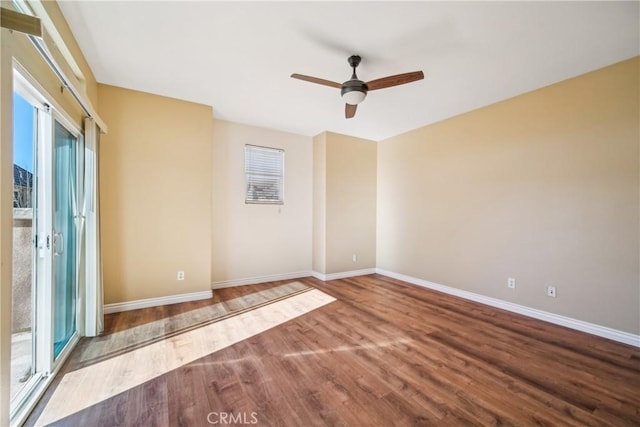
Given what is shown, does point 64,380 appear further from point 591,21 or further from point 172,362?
point 591,21

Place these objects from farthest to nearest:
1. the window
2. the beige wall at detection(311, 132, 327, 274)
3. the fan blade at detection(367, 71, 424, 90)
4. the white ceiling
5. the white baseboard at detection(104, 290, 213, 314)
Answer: the beige wall at detection(311, 132, 327, 274) → the window → the white baseboard at detection(104, 290, 213, 314) → the fan blade at detection(367, 71, 424, 90) → the white ceiling

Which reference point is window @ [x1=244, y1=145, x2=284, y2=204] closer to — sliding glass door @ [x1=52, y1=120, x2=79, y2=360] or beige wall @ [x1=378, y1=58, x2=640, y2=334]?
sliding glass door @ [x1=52, y1=120, x2=79, y2=360]

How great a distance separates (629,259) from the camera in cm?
250

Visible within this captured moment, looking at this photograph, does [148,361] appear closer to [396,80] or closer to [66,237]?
[66,237]

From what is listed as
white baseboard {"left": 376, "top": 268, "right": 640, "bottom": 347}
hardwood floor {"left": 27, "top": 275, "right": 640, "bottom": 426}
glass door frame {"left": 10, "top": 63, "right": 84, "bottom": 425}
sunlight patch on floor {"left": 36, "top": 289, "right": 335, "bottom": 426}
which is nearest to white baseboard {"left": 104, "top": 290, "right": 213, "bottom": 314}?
hardwood floor {"left": 27, "top": 275, "right": 640, "bottom": 426}

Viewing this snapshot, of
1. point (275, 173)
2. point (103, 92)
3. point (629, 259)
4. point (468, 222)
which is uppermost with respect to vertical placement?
point (103, 92)

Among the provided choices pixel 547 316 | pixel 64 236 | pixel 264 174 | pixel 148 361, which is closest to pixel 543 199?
pixel 547 316

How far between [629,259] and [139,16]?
485 centimetres

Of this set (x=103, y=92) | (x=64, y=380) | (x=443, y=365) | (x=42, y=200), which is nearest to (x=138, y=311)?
(x=64, y=380)

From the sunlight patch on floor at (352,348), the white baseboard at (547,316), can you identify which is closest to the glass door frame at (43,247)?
the sunlight patch on floor at (352,348)

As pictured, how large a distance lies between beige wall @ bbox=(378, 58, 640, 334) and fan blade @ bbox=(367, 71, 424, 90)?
1960mm

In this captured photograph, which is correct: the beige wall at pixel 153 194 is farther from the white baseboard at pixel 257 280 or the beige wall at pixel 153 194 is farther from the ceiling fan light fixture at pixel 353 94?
the ceiling fan light fixture at pixel 353 94

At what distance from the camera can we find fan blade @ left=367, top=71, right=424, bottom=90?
2.23 metres

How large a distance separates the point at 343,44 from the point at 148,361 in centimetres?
317
